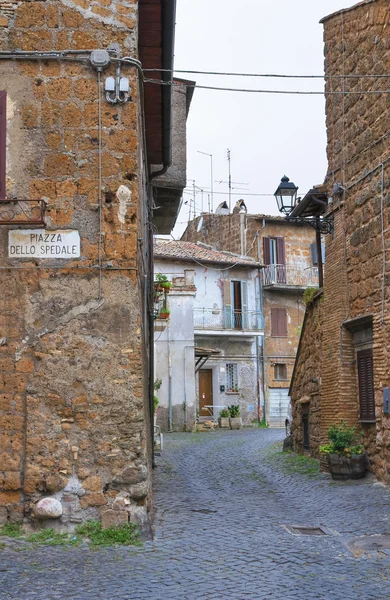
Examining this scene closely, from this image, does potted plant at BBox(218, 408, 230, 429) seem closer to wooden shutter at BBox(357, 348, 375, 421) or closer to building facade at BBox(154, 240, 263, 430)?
building facade at BBox(154, 240, 263, 430)

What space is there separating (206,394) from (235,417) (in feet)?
7.86

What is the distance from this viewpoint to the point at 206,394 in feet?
117

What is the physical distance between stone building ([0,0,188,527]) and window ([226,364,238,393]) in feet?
91.8

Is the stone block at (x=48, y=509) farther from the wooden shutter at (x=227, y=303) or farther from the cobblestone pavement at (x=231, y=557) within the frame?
the wooden shutter at (x=227, y=303)

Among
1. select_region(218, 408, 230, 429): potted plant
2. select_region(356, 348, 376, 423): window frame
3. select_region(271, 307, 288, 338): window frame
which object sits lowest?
select_region(218, 408, 230, 429): potted plant

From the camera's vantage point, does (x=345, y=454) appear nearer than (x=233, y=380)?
Yes

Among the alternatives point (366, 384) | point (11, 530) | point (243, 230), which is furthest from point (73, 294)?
point (243, 230)

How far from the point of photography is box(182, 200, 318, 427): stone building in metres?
37.4

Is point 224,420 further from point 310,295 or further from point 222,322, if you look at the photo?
point 310,295

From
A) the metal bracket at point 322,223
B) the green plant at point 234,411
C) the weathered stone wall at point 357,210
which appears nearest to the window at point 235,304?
the green plant at point 234,411

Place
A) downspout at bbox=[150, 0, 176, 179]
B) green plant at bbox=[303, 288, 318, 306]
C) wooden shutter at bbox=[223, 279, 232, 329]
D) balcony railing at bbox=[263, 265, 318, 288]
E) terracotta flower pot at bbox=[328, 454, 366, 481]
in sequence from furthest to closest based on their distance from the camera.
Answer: balcony railing at bbox=[263, 265, 318, 288], wooden shutter at bbox=[223, 279, 232, 329], green plant at bbox=[303, 288, 318, 306], terracotta flower pot at bbox=[328, 454, 366, 481], downspout at bbox=[150, 0, 176, 179]

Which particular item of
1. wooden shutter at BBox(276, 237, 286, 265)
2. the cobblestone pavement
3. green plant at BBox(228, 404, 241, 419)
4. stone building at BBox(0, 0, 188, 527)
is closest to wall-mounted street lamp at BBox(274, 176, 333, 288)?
the cobblestone pavement

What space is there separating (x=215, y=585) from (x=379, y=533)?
2892mm

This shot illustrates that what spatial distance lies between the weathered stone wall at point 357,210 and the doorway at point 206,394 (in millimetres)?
20913
